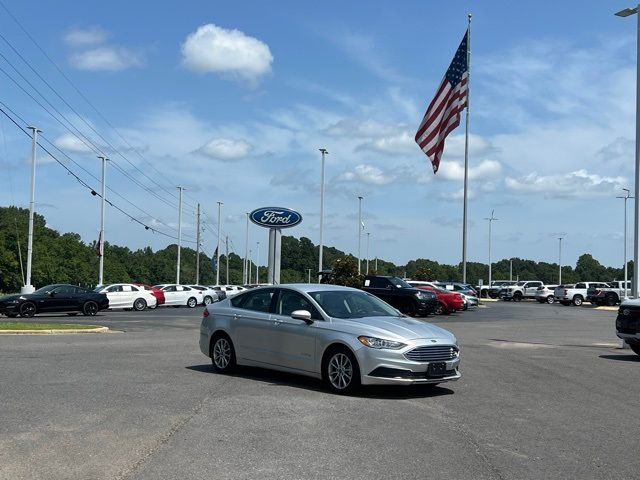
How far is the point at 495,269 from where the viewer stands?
180 metres

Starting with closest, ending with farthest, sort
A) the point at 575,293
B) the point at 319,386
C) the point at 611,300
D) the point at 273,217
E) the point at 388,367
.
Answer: the point at 388,367 → the point at 319,386 → the point at 273,217 → the point at 611,300 → the point at 575,293

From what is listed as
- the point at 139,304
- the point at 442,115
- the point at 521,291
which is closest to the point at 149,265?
the point at 521,291

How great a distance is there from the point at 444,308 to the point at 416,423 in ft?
100

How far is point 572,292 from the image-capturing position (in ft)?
196

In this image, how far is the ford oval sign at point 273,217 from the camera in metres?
40.3

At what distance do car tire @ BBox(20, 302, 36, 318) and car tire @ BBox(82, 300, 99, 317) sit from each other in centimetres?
257

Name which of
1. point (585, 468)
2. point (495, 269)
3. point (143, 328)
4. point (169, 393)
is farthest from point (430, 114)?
point (495, 269)

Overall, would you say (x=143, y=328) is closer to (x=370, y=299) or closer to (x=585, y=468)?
(x=370, y=299)

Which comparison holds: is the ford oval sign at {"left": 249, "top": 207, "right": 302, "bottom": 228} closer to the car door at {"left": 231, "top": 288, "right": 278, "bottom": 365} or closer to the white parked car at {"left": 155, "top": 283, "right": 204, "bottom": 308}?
the white parked car at {"left": 155, "top": 283, "right": 204, "bottom": 308}

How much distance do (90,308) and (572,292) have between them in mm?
38165

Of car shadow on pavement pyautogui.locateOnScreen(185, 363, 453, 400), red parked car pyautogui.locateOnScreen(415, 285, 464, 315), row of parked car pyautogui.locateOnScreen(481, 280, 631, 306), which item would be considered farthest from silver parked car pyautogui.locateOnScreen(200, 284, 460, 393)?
row of parked car pyautogui.locateOnScreen(481, 280, 631, 306)

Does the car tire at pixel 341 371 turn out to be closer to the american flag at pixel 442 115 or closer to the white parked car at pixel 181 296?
the american flag at pixel 442 115

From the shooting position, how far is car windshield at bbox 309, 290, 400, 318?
38.6 ft

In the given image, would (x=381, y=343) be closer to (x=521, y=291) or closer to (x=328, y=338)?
(x=328, y=338)
